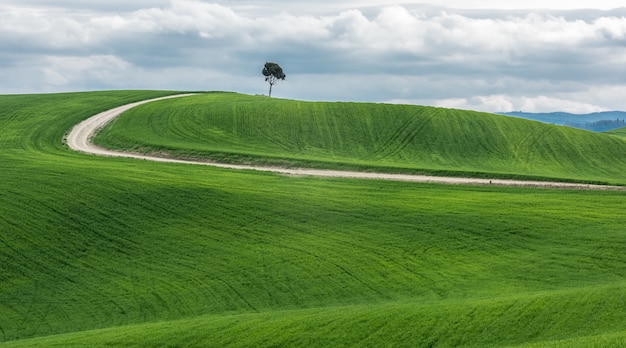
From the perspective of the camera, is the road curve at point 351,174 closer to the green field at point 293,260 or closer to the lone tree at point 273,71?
the green field at point 293,260

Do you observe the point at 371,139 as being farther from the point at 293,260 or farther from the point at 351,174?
the point at 293,260

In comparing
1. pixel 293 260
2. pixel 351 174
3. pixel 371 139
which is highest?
pixel 371 139

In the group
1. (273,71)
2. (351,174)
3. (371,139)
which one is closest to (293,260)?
(351,174)

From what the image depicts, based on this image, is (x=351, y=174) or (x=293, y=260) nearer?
(x=293, y=260)

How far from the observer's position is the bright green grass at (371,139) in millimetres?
67625

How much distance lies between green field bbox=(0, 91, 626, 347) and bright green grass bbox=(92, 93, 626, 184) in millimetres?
11440

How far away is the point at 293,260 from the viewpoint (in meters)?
37.0

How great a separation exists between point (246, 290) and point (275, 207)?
38.4 ft

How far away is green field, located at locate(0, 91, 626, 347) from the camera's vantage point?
2781cm

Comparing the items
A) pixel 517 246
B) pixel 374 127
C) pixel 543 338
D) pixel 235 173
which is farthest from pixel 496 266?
pixel 374 127

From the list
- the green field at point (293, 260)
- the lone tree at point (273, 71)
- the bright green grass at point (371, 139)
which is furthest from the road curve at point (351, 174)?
the lone tree at point (273, 71)

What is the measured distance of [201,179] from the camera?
171 feet

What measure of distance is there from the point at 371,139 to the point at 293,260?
41.8 meters

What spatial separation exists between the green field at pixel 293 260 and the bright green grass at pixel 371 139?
11440 mm
